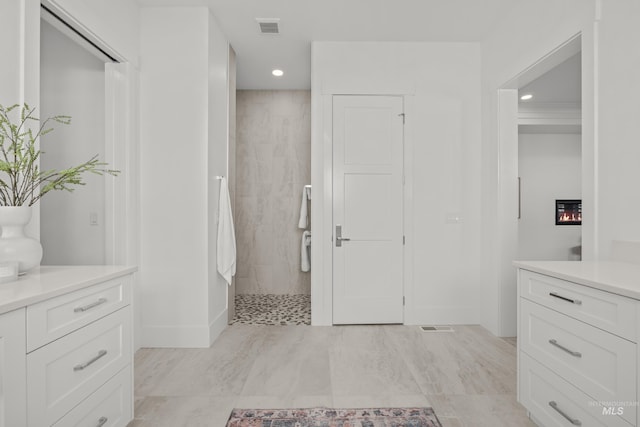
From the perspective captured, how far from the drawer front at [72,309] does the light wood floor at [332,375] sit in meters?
0.74

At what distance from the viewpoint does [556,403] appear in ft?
5.38

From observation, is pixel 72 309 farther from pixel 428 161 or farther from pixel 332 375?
pixel 428 161

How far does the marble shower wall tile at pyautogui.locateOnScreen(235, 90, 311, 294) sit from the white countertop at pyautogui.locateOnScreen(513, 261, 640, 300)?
134 inches

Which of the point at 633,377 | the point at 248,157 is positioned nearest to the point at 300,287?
the point at 248,157

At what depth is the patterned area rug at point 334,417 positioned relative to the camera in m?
1.89

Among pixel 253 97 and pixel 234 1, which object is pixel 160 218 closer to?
pixel 234 1

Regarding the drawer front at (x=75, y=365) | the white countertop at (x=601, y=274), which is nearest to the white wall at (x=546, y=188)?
the white countertop at (x=601, y=274)

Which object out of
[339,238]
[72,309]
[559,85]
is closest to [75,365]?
[72,309]

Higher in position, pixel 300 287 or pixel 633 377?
pixel 633 377

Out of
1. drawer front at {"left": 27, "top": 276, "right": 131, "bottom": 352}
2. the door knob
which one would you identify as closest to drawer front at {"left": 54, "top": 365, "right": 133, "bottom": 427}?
drawer front at {"left": 27, "top": 276, "right": 131, "bottom": 352}

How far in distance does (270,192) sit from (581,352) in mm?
4009

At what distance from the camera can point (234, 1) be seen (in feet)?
9.61

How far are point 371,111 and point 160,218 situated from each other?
2.19 m

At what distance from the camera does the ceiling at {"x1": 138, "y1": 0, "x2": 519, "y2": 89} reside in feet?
9.73
